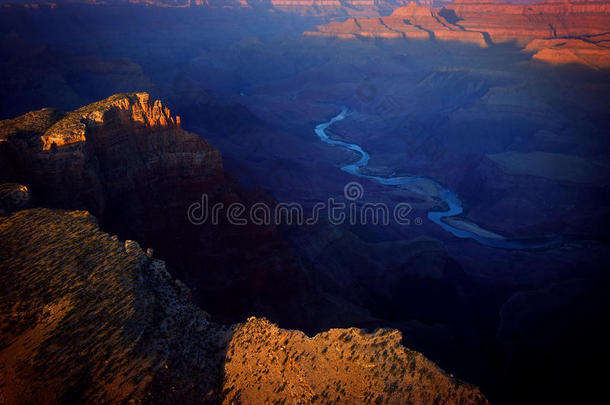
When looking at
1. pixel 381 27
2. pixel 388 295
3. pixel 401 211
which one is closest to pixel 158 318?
pixel 388 295

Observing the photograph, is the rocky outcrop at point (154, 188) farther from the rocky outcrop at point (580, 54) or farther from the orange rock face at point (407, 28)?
the orange rock face at point (407, 28)

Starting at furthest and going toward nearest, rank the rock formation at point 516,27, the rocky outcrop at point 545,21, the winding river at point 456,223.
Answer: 1. the rocky outcrop at point 545,21
2. the rock formation at point 516,27
3. the winding river at point 456,223

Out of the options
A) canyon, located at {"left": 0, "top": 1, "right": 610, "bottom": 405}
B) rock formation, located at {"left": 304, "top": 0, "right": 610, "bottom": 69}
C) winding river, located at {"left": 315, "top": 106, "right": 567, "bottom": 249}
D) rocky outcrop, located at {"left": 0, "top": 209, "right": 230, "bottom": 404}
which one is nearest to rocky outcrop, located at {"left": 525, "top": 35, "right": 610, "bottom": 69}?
rock formation, located at {"left": 304, "top": 0, "right": 610, "bottom": 69}

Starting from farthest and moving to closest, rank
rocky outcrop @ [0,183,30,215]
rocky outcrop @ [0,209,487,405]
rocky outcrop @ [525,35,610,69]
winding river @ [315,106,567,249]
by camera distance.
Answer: rocky outcrop @ [525,35,610,69] < winding river @ [315,106,567,249] < rocky outcrop @ [0,183,30,215] < rocky outcrop @ [0,209,487,405]

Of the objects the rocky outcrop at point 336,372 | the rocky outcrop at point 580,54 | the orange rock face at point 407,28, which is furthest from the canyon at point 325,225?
the orange rock face at point 407,28

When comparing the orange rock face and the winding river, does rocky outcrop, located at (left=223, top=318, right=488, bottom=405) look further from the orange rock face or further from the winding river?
the orange rock face

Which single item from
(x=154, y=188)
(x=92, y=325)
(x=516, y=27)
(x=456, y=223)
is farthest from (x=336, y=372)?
(x=516, y=27)

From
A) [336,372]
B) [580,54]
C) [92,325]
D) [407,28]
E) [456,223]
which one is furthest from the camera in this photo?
[407,28]

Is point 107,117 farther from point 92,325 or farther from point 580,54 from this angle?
point 580,54

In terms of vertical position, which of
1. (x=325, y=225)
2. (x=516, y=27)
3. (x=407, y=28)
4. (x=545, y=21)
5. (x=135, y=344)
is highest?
(x=545, y=21)
